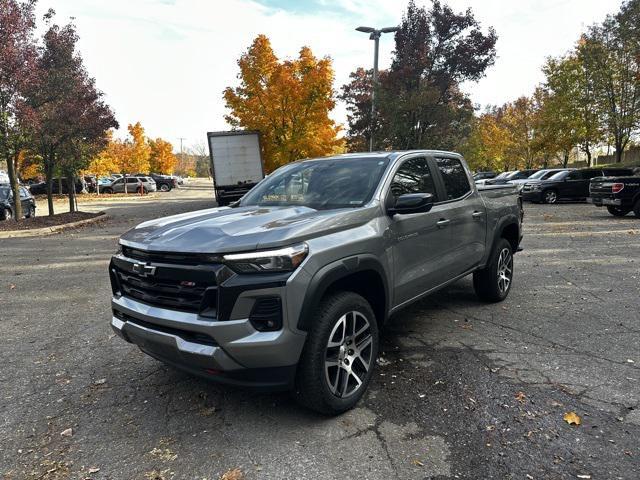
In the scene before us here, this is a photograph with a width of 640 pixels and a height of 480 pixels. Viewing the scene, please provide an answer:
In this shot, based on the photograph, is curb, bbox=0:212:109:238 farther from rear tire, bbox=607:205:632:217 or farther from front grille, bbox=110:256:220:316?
rear tire, bbox=607:205:632:217

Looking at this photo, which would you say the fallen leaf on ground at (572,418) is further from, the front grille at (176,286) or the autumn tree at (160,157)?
the autumn tree at (160,157)

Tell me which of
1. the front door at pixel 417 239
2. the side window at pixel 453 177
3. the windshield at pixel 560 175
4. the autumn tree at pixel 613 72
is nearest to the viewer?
the front door at pixel 417 239

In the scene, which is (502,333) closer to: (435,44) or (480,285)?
(480,285)

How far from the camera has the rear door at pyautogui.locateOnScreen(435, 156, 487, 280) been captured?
15.2 ft

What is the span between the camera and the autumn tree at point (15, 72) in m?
13.6

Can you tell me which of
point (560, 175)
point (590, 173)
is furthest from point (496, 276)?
point (590, 173)

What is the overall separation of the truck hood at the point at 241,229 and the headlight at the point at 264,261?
43 millimetres

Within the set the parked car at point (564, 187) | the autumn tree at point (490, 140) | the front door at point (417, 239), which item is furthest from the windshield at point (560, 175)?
the autumn tree at point (490, 140)

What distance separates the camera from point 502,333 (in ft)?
15.4

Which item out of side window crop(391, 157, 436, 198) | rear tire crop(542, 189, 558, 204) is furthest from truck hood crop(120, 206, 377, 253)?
rear tire crop(542, 189, 558, 204)

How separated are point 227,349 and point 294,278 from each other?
560 millimetres

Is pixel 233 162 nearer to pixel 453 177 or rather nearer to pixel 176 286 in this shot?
pixel 453 177

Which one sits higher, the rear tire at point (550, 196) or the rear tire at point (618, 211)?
the rear tire at point (550, 196)

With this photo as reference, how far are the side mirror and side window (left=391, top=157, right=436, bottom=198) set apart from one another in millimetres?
269
